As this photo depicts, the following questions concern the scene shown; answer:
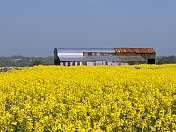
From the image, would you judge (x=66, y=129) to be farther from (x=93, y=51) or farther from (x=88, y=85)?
(x=93, y=51)

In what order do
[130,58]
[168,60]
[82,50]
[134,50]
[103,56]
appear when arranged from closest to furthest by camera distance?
[82,50], [103,56], [130,58], [134,50], [168,60]

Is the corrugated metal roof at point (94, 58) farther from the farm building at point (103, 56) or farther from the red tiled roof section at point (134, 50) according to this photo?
the red tiled roof section at point (134, 50)

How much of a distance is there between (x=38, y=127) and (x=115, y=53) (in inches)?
2320

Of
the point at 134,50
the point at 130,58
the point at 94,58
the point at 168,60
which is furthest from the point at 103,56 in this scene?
the point at 168,60

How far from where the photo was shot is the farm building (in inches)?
2400

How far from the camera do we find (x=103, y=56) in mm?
64062

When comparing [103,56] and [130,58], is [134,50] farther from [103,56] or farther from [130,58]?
[103,56]

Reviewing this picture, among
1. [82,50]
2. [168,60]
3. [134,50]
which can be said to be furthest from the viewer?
[168,60]

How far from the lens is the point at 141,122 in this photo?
7.39m

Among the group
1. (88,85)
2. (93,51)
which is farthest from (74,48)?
(88,85)

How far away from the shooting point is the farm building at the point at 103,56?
60969 millimetres

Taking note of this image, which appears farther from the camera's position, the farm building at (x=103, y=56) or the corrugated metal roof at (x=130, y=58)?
the corrugated metal roof at (x=130, y=58)

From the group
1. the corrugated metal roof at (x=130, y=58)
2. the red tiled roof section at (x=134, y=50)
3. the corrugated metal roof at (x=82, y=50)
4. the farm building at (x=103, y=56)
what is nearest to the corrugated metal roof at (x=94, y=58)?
the farm building at (x=103, y=56)

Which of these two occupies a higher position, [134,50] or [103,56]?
[134,50]
